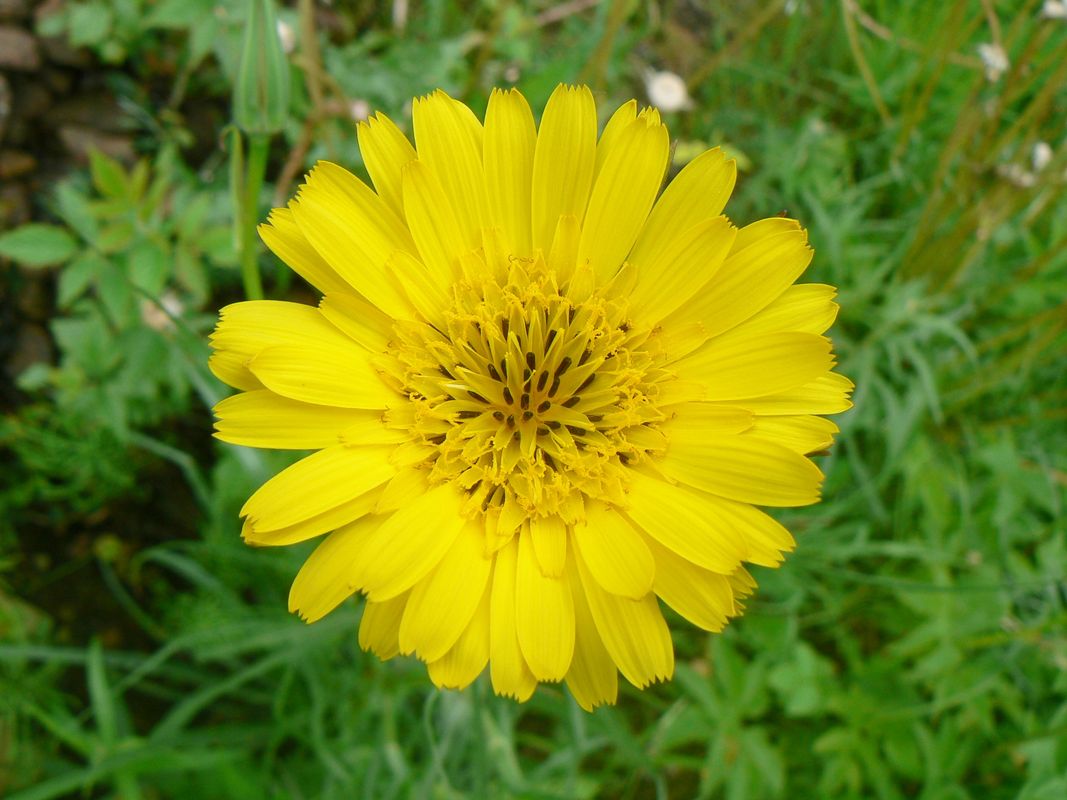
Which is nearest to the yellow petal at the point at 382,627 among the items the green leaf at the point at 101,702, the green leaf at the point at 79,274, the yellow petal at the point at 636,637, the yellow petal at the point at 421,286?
the yellow petal at the point at 636,637

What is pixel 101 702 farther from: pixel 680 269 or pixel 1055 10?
pixel 1055 10

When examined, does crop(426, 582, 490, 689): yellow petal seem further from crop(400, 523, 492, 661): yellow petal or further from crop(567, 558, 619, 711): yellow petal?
crop(567, 558, 619, 711): yellow petal

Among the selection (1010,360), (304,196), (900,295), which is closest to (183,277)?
(304,196)

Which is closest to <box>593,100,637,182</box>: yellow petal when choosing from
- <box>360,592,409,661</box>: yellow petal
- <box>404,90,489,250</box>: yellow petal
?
<box>404,90,489,250</box>: yellow petal

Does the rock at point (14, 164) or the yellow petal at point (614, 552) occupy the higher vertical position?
the yellow petal at point (614, 552)

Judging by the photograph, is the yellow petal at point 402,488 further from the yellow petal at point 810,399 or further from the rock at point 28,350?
the rock at point 28,350

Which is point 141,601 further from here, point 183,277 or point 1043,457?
point 1043,457

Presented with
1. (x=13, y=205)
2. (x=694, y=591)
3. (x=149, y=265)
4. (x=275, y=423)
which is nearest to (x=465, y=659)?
(x=694, y=591)
